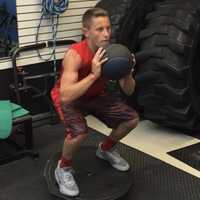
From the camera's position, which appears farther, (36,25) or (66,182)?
(36,25)

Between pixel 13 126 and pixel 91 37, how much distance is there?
1.04m

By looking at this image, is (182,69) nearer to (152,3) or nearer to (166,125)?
(166,125)

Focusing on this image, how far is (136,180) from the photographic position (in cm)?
296

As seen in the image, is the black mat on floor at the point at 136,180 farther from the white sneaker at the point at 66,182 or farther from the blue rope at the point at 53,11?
the blue rope at the point at 53,11

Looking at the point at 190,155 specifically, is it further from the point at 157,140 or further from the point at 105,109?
the point at 105,109

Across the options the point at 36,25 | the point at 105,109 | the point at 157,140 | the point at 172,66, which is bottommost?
the point at 157,140

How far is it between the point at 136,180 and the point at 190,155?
56 centimetres

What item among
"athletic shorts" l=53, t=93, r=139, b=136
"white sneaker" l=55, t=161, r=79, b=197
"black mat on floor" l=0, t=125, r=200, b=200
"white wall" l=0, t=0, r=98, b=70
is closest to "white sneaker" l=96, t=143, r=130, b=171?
"black mat on floor" l=0, t=125, r=200, b=200

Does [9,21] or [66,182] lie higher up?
[9,21]

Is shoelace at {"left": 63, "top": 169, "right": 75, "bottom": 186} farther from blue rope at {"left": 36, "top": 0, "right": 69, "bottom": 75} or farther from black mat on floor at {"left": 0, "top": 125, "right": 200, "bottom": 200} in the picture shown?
blue rope at {"left": 36, "top": 0, "right": 69, "bottom": 75}

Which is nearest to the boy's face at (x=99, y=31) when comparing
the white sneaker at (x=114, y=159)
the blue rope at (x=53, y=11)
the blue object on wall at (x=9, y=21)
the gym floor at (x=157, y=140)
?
the white sneaker at (x=114, y=159)

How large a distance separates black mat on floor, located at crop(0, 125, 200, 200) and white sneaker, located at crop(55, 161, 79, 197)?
0.16m

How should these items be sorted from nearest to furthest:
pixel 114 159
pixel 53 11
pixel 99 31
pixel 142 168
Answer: pixel 99 31, pixel 114 159, pixel 142 168, pixel 53 11

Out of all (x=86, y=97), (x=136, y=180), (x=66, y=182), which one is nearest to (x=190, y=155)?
(x=136, y=180)
